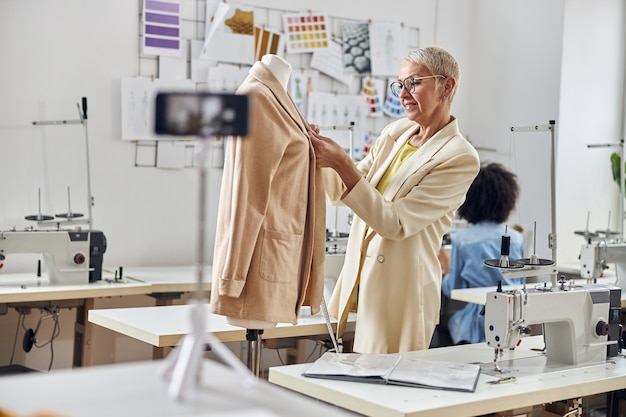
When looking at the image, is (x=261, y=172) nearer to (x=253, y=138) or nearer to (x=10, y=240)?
(x=253, y=138)

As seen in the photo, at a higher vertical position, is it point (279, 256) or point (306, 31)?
point (306, 31)

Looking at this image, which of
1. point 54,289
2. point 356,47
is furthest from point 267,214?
point 356,47

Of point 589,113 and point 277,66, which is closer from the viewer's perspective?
point 277,66

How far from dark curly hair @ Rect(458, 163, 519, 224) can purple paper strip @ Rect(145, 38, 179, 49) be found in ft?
5.88

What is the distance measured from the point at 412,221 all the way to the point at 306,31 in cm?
281

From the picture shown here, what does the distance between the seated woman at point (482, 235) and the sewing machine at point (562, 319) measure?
4.91ft

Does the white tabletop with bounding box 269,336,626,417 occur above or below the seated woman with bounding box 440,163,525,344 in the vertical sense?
below

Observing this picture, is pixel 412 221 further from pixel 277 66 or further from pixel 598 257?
pixel 598 257

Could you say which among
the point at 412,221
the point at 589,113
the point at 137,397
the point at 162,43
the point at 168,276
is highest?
the point at 162,43

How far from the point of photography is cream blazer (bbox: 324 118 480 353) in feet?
8.63

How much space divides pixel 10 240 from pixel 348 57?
8.41ft

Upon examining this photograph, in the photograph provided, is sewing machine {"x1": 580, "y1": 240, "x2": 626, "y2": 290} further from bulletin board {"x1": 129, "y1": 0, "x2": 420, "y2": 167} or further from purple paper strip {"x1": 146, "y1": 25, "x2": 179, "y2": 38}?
purple paper strip {"x1": 146, "y1": 25, "x2": 179, "y2": 38}

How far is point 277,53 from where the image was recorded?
5.09 metres

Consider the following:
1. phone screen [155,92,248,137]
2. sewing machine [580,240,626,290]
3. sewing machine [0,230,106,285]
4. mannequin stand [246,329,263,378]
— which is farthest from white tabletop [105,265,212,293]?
phone screen [155,92,248,137]
